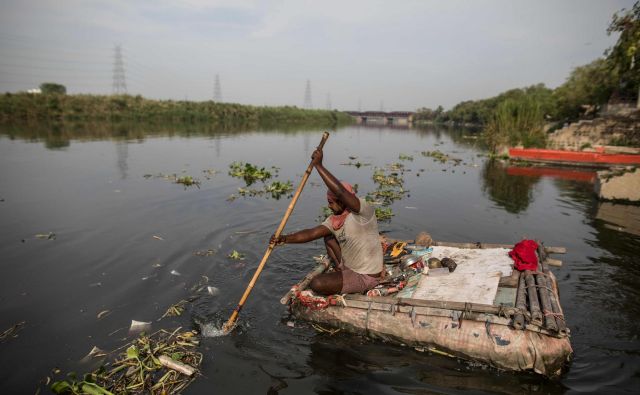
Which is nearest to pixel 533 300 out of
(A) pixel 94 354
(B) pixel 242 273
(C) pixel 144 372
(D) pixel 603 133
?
(C) pixel 144 372

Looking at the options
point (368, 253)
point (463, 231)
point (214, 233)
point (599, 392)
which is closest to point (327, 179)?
point (368, 253)

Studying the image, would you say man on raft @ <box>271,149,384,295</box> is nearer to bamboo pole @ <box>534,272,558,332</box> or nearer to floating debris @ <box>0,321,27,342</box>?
bamboo pole @ <box>534,272,558,332</box>

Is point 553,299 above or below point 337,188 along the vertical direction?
below

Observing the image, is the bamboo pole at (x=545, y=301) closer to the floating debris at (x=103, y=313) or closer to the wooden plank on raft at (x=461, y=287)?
the wooden plank on raft at (x=461, y=287)

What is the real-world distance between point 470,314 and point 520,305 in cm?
67

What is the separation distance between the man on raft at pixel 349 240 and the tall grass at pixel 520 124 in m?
24.5

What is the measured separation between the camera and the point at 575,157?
21.8m

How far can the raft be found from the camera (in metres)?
4.54

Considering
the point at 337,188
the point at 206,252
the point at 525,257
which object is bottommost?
the point at 206,252

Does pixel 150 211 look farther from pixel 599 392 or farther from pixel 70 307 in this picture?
pixel 599 392

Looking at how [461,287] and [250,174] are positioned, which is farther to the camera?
[250,174]

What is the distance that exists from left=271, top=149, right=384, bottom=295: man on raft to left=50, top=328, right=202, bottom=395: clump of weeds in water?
188cm

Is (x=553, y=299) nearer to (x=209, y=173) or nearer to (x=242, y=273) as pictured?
(x=242, y=273)

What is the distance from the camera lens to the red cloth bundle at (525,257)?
588 cm
